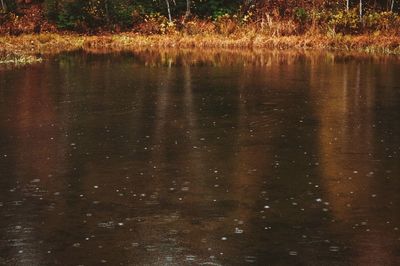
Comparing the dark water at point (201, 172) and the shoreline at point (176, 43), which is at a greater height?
the shoreline at point (176, 43)

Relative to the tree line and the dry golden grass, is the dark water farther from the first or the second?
the tree line

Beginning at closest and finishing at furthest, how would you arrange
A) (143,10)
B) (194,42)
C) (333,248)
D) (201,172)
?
(333,248) → (201,172) → (194,42) → (143,10)

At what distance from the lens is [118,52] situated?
4134cm

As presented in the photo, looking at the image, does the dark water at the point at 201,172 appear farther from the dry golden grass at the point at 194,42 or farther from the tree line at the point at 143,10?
the tree line at the point at 143,10

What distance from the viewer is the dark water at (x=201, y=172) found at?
984 cm

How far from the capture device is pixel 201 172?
14.0 meters

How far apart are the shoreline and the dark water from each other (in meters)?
12.2

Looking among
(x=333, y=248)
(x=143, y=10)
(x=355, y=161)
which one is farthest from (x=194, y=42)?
(x=333, y=248)

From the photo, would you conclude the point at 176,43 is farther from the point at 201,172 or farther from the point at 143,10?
the point at 201,172

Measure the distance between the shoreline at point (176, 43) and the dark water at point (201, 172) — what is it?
12177 mm

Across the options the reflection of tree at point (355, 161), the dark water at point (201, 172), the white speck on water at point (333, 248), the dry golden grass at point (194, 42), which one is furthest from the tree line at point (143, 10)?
the white speck on water at point (333, 248)

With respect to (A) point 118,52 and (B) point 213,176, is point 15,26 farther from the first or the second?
(B) point 213,176

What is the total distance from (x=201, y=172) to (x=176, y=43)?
3119cm

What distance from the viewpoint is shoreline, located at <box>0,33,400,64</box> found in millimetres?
38938
